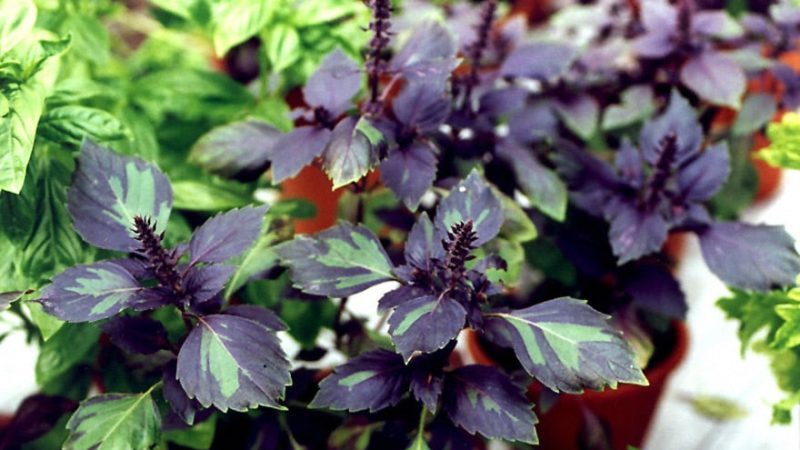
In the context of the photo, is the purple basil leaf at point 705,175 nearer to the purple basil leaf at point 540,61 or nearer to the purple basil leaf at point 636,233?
the purple basil leaf at point 636,233

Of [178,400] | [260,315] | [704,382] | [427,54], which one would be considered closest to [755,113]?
[704,382]

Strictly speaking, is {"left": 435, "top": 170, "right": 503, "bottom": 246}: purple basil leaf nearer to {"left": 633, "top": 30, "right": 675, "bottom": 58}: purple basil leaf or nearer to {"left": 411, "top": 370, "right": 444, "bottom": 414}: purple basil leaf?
{"left": 411, "top": 370, "right": 444, "bottom": 414}: purple basil leaf

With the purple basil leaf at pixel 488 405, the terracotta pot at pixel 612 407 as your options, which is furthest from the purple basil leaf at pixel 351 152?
the terracotta pot at pixel 612 407

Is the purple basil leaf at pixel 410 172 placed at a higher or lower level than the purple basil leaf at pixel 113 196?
Result: higher

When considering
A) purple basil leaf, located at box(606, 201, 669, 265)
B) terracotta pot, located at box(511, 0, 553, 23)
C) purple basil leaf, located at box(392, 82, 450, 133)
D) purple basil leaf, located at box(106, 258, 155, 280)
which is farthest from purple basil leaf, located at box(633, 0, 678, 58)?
terracotta pot, located at box(511, 0, 553, 23)

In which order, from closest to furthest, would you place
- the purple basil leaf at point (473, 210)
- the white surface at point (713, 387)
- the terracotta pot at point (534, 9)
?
the purple basil leaf at point (473, 210) → the white surface at point (713, 387) → the terracotta pot at point (534, 9)
